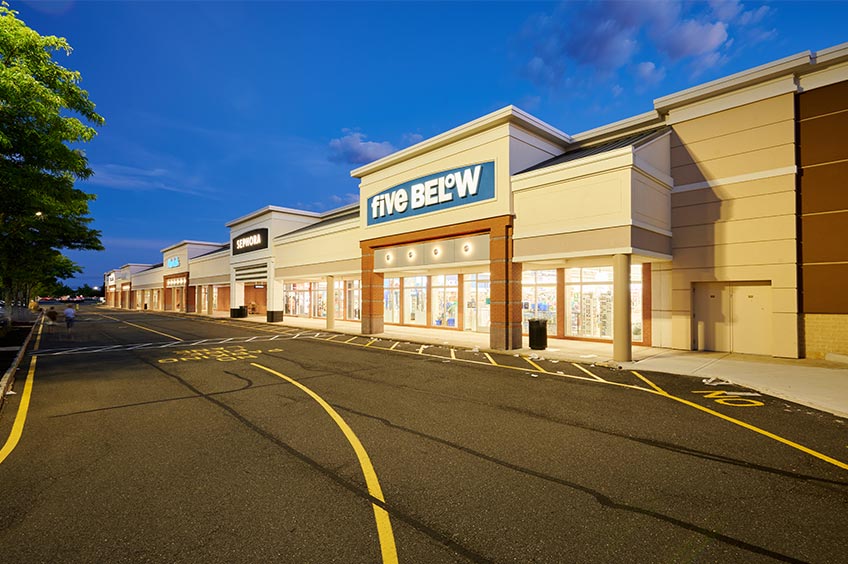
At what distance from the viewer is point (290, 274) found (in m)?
34.4

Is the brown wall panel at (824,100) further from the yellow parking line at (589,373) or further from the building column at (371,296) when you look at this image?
the building column at (371,296)

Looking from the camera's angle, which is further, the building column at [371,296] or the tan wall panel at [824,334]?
the building column at [371,296]

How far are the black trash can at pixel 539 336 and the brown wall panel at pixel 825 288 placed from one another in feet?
29.3

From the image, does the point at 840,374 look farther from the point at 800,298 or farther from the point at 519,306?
the point at 519,306

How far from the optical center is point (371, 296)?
24.3m

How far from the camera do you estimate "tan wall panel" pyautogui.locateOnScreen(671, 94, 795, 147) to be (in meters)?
14.6

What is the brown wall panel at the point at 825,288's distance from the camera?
44.3 feet

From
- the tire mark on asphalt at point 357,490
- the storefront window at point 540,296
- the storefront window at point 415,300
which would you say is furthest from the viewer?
the storefront window at point 415,300

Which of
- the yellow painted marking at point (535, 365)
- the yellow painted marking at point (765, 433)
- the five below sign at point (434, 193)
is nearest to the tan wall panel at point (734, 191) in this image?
the five below sign at point (434, 193)

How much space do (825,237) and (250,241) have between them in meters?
41.4

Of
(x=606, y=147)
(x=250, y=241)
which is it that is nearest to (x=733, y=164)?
(x=606, y=147)

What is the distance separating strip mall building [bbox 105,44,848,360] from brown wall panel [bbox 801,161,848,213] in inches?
1.6

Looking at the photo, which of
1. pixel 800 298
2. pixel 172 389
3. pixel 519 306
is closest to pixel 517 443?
pixel 172 389

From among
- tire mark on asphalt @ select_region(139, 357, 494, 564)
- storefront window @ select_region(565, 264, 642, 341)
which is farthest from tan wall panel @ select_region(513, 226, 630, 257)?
tire mark on asphalt @ select_region(139, 357, 494, 564)
